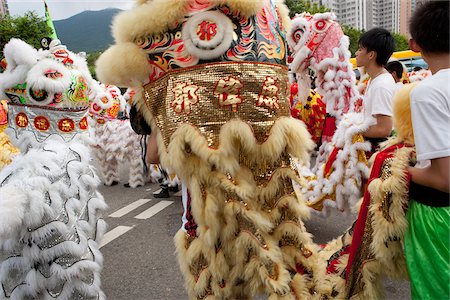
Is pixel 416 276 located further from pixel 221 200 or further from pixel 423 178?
pixel 221 200

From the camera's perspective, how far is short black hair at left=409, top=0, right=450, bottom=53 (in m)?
1.37

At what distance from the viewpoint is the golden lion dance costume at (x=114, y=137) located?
6.42m

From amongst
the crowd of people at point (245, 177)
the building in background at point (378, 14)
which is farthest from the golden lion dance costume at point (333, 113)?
the building in background at point (378, 14)

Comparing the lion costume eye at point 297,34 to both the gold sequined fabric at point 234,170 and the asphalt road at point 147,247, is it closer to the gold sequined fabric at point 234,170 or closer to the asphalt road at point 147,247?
the asphalt road at point 147,247

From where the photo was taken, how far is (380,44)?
9.39ft

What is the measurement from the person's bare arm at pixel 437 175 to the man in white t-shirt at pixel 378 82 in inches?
53.5

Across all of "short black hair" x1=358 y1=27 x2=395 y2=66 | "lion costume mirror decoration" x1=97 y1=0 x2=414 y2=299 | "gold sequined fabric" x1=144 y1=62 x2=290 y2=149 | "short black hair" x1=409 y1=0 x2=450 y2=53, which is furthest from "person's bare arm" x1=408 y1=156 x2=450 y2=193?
"short black hair" x1=358 y1=27 x2=395 y2=66

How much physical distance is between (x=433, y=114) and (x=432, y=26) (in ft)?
1.13

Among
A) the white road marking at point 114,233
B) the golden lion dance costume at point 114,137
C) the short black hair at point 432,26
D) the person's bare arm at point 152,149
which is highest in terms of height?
the short black hair at point 432,26

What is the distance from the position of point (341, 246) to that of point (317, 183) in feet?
4.81

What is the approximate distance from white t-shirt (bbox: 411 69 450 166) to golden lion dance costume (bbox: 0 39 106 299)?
174cm

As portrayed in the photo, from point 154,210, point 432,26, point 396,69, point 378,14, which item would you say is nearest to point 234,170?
point 432,26

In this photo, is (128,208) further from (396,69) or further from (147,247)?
(396,69)

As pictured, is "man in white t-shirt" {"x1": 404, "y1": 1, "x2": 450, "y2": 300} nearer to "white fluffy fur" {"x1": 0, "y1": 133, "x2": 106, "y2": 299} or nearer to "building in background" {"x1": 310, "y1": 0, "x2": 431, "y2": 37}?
"white fluffy fur" {"x1": 0, "y1": 133, "x2": 106, "y2": 299}
